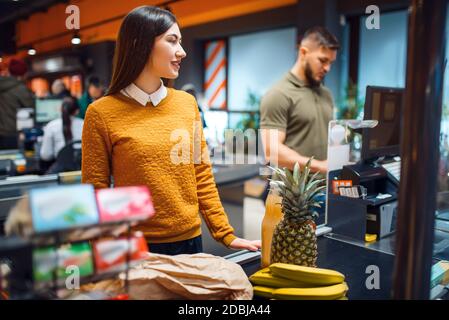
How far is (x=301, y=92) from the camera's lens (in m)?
2.60

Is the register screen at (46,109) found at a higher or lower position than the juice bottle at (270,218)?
higher

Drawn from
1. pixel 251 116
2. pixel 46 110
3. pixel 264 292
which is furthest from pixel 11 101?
pixel 264 292

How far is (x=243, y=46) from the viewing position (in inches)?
313

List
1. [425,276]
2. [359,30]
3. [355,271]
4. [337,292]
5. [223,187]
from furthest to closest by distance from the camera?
[359,30]
[223,187]
[355,271]
[337,292]
[425,276]

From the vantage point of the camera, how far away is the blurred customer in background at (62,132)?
4.14 m

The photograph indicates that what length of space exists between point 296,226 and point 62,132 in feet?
11.0

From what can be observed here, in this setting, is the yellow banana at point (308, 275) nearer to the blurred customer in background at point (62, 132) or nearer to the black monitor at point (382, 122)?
the black monitor at point (382, 122)

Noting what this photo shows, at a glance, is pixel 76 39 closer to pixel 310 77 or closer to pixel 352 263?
pixel 310 77

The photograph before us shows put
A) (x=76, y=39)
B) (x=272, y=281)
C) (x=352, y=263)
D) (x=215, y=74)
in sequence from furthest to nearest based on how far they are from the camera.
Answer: (x=215, y=74), (x=76, y=39), (x=352, y=263), (x=272, y=281)

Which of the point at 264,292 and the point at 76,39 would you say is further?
the point at 76,39

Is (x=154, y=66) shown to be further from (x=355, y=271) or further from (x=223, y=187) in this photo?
(x=223, y=187)

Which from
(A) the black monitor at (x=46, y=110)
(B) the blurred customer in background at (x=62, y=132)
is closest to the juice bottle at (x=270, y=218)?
(B) the blurred customer in background at (x=62, y=132)
